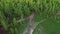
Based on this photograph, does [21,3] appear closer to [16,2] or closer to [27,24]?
[16,2]

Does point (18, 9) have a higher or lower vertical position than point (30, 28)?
higher

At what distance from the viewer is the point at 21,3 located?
48.3 inches

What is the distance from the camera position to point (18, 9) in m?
1.21

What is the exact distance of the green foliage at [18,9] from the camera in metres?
1.21

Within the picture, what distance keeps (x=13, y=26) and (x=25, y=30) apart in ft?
0.33

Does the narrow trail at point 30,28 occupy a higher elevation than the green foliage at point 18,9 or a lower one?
lower

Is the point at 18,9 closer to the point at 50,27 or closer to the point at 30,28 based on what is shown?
the point at 30,28

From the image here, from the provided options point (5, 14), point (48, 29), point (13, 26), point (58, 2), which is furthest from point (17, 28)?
point (58, 2)

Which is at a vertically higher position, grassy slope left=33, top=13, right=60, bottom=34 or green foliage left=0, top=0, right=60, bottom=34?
green foliage left=0, top=0, right=60, bottom=34

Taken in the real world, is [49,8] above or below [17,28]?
above

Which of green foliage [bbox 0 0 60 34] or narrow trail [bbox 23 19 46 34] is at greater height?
green foliage [bbox 0 0 60 34]

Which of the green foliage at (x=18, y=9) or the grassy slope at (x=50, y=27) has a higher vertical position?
the green foliage at (x=18, y=9)

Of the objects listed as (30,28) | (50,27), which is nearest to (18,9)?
(30,28)

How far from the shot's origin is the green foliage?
3.96 feet
